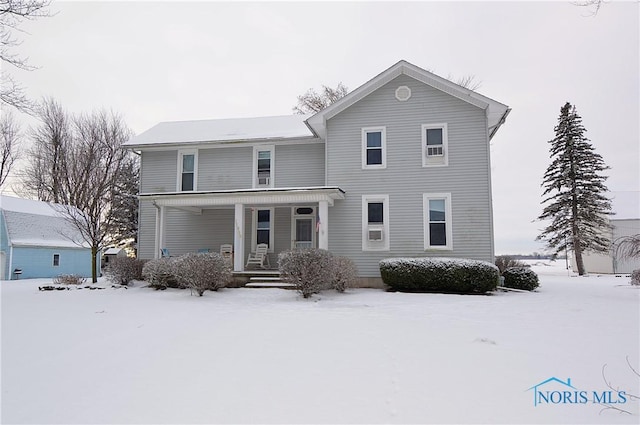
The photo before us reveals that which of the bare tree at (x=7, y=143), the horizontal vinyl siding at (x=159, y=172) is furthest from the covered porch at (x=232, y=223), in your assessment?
the bare tree at (x=7, y=143)

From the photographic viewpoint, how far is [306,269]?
10.5 meters

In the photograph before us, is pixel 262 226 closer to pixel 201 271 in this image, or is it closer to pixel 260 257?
pixel 260 257

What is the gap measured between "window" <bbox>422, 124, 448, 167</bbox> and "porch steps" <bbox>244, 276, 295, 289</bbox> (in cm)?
641

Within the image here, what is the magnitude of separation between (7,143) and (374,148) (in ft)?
98.8

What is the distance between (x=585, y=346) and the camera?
579 cm

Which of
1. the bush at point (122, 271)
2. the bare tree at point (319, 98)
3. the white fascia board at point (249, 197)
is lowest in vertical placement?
the bush at point (122, 271)

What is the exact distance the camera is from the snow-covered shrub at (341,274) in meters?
11.2

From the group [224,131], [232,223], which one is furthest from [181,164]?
[232,223]

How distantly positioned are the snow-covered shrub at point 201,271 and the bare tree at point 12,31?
21.5ft

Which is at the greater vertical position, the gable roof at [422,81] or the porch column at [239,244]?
the gable roof at [422,81]

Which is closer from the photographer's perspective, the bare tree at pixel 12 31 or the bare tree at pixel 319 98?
the bare tree at pixel 12 31

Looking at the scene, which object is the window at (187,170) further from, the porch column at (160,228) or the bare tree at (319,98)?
the bare tree at (319,98)

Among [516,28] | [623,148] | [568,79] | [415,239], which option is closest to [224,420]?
[415,239]

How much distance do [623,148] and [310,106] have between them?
815 inches
